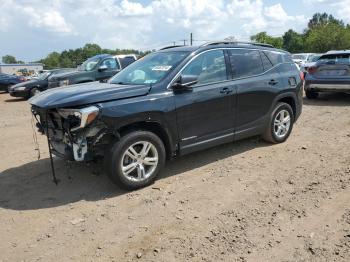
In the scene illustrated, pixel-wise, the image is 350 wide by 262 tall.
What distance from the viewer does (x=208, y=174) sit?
5.58m

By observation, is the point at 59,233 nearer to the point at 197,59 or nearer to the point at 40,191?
the point at 40,191

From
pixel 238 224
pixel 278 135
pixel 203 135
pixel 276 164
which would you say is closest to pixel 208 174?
pixel 203 135

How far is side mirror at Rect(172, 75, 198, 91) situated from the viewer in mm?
5213

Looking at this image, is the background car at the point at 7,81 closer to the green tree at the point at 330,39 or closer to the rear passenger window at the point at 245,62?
the rear passenger window at the point at 245,62

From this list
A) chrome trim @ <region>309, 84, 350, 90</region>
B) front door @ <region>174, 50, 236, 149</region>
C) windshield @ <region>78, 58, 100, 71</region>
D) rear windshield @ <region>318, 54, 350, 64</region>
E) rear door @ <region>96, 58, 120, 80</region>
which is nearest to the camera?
front door @ <region>174, 50, 236, 149</region>

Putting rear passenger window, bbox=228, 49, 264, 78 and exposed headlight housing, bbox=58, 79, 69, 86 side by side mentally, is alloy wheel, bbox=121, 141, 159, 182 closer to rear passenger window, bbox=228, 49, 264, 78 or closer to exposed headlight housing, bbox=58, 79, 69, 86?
rear passenger window, bbox=228, 49, 264, 78

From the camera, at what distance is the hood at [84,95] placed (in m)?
4.64

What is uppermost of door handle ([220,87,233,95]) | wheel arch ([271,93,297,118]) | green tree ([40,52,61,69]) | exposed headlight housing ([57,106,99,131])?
door handle ([220,87,233,95])

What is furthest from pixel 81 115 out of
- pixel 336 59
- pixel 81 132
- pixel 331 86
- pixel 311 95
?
pixel 311 95

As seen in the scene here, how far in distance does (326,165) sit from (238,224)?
7.83 ft

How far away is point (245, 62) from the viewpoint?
6.28m

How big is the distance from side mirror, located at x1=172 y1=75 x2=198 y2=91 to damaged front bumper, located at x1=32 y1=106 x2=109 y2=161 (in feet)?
3.87

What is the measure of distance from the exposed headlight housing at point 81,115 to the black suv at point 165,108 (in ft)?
0.04

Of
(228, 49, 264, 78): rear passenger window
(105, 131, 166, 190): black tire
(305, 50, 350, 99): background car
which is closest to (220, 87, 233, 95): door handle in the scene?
(228, 49, 264, 78): rear passenger window
